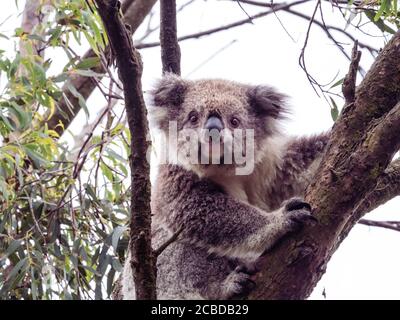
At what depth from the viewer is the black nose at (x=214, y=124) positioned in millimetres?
2691

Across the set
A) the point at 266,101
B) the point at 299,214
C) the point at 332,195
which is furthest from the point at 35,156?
the point at 332,195

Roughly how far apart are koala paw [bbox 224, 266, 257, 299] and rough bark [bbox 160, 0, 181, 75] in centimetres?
129

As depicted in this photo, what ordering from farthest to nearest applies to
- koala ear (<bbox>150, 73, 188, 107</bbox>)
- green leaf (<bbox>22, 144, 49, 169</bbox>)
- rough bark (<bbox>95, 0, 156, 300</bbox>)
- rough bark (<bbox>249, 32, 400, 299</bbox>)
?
1. green leaf (<bbox>22, 144, 49, 169</bbox>)
2. koala ear (<bbox>150, 73, 188, 107</bbox>)
3. rough bark (<bbox>249, 32, 400, 299</bbox>)
4. rough bark (<bbox>95, 0, 156, 300</bbox>)

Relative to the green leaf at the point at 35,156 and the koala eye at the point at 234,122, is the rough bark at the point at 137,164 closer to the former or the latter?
the koala eye at the point at 234,122

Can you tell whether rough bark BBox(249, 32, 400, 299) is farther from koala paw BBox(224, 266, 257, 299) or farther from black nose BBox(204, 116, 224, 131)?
black nose BBox(204, 116, 224, 131)

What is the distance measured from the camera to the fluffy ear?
3119mm

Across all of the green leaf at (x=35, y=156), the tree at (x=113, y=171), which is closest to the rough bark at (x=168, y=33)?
the tree at (x=113, y=171)

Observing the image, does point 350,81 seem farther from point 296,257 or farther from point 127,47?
point 127,47

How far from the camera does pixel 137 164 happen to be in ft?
6.38

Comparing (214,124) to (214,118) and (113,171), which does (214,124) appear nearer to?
(214,118)

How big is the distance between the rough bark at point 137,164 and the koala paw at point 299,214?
0.50 metres

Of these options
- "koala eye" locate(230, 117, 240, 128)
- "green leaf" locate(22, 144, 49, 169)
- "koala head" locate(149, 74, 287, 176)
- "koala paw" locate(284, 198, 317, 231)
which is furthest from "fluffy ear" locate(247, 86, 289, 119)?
"green leaf" locate(22, 144, 49, 169)

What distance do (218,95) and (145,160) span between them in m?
1.07
